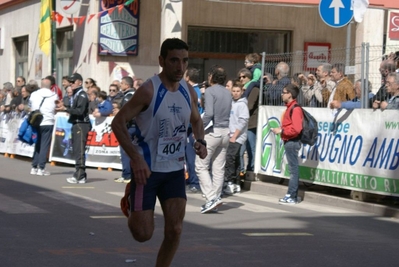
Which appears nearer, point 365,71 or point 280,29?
point 365,71

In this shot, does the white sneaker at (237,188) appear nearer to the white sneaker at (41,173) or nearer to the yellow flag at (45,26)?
the white sneaker at (41,173)

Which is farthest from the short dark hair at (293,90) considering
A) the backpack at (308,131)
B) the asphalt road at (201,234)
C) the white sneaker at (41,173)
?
the white sneaker at (41,173)

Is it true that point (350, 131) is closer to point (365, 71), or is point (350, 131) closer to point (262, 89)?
point (365, 71)

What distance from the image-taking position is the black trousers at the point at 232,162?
14633 millimetres

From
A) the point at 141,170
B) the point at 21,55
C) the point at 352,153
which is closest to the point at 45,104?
the point at 352,153

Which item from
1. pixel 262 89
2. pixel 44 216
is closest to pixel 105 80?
pixel 262 89

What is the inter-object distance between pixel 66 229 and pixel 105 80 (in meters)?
13.5

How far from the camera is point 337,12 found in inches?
550

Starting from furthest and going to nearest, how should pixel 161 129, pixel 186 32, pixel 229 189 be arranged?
pixel 186 32, pixel 229 189, pixel 161 129

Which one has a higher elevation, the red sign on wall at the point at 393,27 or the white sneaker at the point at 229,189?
the red sign on wall at the point at 393,27

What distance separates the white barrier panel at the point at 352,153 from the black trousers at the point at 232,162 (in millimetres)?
745

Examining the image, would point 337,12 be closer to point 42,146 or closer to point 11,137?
point 42,146

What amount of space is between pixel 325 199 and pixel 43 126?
601cm

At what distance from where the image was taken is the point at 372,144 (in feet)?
42.3
